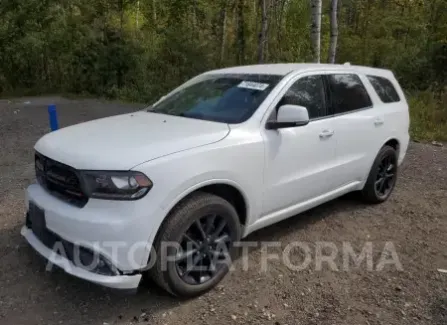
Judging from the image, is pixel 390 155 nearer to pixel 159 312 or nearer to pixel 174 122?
pixel 174 122

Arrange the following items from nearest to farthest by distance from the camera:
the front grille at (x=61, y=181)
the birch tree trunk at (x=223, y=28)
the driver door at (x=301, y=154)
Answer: the front grille at (x=61, y=181)
the driver door at (x=301, y=154)
the birch tree trunk at (x=223, y=28)

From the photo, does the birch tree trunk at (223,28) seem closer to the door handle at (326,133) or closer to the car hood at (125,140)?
the door handle at (326,133)

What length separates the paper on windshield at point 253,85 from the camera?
3572mm

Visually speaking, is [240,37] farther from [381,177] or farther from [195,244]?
[195,244]

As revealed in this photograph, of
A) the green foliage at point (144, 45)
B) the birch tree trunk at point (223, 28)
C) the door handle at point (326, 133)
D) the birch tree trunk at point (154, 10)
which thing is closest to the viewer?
the door handle at point (326, 133)

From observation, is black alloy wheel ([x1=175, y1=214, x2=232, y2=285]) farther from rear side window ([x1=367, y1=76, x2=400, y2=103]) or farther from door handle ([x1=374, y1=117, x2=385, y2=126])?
rear side window ([x1=367, y1=76, x2=400, y2=103])

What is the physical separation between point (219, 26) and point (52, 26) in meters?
6.90

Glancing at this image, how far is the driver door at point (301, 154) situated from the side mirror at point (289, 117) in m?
0.07

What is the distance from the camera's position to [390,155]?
4766 mm

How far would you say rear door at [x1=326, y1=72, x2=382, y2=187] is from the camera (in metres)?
3.99

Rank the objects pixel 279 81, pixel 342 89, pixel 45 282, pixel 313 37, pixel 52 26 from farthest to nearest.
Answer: pixel 52 26
pixel 313 37
pixel 342 89
pixel 279 81
pixel 45 282

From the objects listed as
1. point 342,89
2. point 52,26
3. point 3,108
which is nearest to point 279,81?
point 342,89

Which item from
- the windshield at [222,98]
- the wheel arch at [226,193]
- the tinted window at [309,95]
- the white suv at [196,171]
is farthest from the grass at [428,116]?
the wheel arch at [226,193]

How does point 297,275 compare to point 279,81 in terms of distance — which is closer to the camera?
point 297,275
